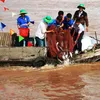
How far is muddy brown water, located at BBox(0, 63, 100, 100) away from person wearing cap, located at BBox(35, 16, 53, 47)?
792mm

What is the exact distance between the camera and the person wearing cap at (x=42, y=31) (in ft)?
36.9

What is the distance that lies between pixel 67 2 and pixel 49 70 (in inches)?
800

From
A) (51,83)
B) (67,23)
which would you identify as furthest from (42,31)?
(51,83)

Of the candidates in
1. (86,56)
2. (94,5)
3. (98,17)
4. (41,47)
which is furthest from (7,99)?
(94,5)

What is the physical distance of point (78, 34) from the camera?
11633 millimetres

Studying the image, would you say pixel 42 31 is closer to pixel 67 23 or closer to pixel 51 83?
pixel 67 23

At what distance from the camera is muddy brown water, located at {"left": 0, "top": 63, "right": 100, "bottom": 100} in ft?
30.1

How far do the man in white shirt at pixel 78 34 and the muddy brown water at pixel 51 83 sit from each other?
617 millimetres

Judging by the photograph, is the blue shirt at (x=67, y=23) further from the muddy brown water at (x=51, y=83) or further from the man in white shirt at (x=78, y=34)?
the muddy brown water at (x=51, y=83)

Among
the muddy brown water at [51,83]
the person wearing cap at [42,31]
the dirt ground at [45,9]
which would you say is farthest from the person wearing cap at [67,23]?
the dirt ground at [45,9]

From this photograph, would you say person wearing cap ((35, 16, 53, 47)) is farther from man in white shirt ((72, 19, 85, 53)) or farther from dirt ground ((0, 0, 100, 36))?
dirt ground ((0, 0, 100, 36))

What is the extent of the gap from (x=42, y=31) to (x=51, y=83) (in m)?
1.86

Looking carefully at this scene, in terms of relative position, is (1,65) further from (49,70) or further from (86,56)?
(86,56)

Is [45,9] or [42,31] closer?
[42,31]
